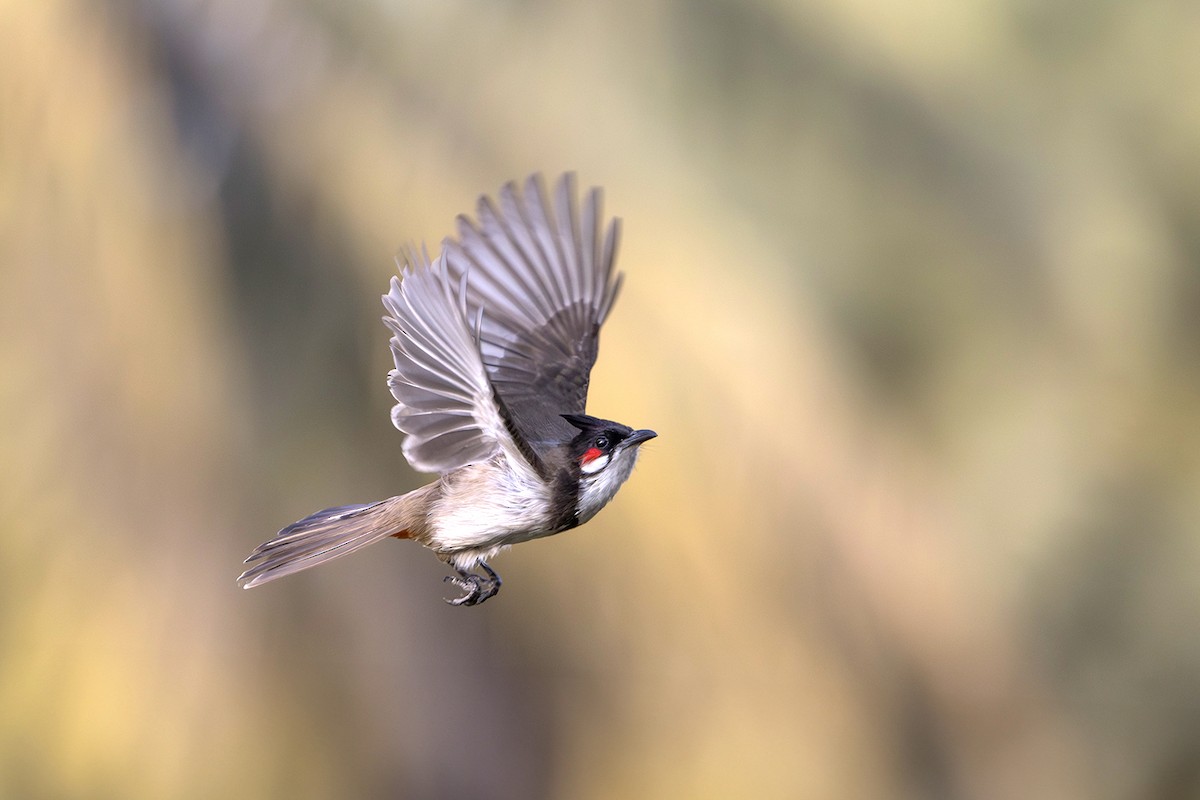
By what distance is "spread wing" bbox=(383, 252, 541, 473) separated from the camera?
174 centimetres

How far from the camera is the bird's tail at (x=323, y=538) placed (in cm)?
215

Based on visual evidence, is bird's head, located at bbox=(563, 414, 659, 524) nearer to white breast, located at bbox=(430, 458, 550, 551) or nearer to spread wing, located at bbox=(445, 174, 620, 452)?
white breast, located at bbox=(430, 458, 550, 551)

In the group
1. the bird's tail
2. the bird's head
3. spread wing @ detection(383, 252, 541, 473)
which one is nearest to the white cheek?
the bird's head

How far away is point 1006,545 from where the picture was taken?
6.73 meters

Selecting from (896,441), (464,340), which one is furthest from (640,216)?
(464,340)

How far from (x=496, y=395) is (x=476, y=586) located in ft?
1.70

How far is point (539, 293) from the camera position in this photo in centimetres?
253

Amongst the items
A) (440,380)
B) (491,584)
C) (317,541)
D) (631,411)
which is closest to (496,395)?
(440,380)

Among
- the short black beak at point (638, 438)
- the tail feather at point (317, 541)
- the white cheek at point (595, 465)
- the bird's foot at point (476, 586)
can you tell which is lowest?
the bird's foot at point (476, 586)

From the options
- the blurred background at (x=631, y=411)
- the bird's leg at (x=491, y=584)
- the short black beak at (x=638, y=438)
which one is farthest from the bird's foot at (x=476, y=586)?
the blurred background at (x=631, y=411)

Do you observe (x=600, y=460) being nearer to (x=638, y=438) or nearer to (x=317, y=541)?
(x=638, y=438)

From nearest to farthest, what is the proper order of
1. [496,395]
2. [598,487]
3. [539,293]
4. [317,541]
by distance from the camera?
[496,395]
[598,487]
[317,541]
[539,293]

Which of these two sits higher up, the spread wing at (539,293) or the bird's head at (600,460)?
the spread wing at (539,293)

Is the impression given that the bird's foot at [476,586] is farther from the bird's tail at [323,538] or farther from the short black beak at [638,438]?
the short black beak at [638,438]
